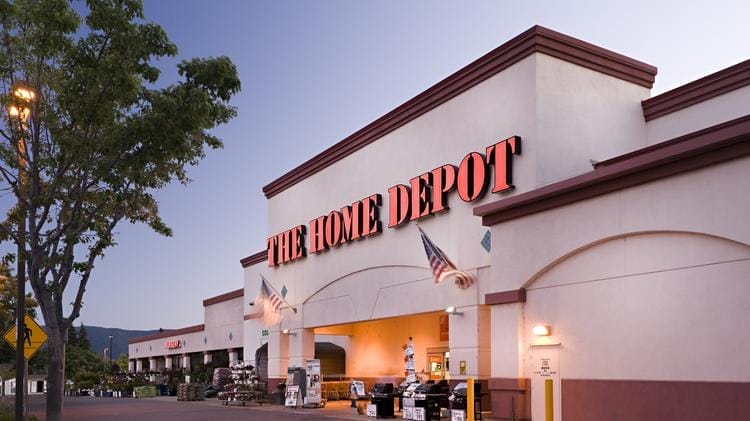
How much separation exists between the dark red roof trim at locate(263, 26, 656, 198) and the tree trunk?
1410cm

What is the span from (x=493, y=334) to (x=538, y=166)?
488 centimetres

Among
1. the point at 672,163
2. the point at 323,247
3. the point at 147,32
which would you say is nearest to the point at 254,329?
the point at 323,247

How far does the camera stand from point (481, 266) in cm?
2417

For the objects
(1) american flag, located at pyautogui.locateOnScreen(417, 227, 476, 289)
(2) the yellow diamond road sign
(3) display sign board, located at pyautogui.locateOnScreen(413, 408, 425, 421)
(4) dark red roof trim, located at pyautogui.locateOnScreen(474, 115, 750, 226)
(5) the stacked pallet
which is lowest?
(5) the stacked pallet

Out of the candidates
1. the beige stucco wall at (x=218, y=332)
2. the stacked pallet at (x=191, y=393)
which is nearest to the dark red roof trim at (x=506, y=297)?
Result: the stacked pallet at (x=191, y=393)

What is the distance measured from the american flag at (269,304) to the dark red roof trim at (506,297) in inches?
680

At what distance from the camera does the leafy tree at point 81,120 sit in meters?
18.3

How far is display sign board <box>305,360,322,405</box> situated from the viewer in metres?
31.9

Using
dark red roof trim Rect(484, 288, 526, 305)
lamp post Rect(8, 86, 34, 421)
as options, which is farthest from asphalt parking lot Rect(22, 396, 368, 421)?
dark red roof trim Rect(484, 288, 526, 305)

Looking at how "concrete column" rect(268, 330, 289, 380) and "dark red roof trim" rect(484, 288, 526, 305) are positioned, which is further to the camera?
"concrete column" rect(268, 330, 289, 380)

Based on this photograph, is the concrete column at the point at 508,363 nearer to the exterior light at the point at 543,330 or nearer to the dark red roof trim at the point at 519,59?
the exterior light at the point at 543,330

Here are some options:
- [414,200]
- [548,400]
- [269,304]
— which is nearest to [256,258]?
[269,304]

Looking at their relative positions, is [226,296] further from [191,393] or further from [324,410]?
[324,410]

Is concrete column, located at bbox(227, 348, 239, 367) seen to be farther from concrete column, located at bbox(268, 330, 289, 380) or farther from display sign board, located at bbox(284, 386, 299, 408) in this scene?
display sign board, located at bbox(284, 386, 299, 408)
